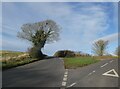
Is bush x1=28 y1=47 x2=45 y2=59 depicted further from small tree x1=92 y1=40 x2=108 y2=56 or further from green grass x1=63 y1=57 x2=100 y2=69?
small tree x1=92 y1=40 x2=108 y2=56

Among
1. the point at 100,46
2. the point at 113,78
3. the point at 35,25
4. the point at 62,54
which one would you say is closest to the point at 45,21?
the point at 35,25

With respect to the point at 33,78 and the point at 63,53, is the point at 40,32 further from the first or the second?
the point at 33,78

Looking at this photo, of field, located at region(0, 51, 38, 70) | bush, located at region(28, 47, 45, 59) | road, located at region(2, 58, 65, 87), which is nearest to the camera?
road, located at region(2, 58, 65, 87)

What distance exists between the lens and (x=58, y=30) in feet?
171

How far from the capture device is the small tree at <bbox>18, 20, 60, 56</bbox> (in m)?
49.0

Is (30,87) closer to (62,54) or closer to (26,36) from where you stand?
(26,36)

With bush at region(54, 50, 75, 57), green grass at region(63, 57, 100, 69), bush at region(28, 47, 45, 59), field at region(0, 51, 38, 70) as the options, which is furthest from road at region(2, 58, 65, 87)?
bush at region(54, 50, 75, 57)

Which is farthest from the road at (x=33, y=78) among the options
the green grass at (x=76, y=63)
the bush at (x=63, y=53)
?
the bush at (x=63, y=53)

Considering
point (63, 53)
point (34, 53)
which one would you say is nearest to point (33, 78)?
point (34, 53)

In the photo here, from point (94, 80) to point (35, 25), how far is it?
117 ft

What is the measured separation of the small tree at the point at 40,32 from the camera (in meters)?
49.0

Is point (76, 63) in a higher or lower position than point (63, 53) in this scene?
higher

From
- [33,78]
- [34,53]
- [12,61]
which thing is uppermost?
[33,78]

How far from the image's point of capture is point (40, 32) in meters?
49.8
